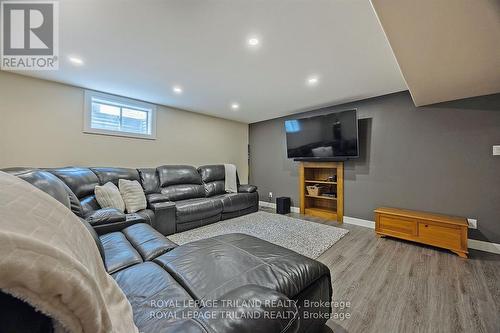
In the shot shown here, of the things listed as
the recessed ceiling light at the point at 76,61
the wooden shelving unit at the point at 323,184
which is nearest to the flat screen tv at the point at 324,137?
the wooden shelving unit at the point at 323,184

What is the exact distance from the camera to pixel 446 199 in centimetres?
284

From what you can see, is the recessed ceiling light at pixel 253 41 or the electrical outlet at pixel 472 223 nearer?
the recessed ceiling light at pixel 253 41

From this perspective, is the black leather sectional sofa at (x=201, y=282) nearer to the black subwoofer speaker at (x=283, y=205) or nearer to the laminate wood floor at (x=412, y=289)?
the laminate wood floor at (x=412, y=289)

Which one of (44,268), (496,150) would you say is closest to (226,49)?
(44,268)

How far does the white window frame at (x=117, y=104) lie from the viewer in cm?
321

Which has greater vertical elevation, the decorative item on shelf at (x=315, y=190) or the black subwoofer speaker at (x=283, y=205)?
the decorative item on shelf at (x=315, y=190)

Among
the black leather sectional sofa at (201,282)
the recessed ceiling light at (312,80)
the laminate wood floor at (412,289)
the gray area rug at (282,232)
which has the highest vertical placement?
the recessed ceiling light at (312,80)

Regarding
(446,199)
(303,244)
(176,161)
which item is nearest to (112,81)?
(176,161)

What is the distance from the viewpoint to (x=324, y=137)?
12.8ft

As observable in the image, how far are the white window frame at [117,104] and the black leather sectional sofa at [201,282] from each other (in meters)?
1.51

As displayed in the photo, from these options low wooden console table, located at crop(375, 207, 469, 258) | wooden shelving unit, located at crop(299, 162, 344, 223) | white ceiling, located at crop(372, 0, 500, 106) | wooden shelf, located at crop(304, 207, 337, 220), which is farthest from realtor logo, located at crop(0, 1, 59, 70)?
wooden shelf, located at crop(304, 207, 337, 220)

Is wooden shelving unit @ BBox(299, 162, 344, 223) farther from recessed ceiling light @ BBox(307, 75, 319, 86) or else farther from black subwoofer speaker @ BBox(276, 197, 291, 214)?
recessed ceiling light @ BBox(307, 75, 319, 86)

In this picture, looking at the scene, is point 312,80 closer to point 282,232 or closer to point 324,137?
point 324,137

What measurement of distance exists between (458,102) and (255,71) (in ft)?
9.66
